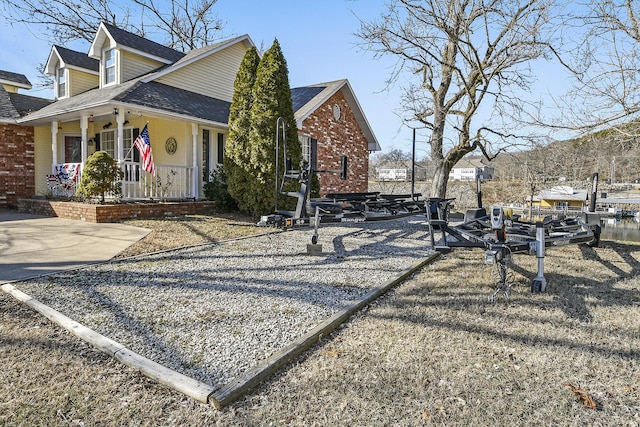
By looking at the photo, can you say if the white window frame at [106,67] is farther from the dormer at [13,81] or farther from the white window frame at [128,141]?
the dormer at [13,81]

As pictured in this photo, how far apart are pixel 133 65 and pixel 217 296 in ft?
41.1

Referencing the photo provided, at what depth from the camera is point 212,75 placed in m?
14.7

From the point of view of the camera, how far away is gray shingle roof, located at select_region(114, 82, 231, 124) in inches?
414

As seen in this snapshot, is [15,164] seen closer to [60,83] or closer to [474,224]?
[60,83]

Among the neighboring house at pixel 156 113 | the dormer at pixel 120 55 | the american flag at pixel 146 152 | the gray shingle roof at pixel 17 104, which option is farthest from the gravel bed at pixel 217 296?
the gray shingle roof at pixel 17 104

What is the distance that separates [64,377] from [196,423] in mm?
1038

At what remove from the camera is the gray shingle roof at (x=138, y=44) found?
1274 cm

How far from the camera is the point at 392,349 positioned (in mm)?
2758

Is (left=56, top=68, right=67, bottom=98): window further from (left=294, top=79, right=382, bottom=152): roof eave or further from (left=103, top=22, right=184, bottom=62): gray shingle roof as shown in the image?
(left=294, top=79, right=382, bottom=152): roof eave

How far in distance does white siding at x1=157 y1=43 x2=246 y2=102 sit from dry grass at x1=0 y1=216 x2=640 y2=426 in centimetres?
1153

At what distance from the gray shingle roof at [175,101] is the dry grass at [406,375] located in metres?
8.23

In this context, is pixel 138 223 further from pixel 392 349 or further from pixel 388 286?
pixel 392 349

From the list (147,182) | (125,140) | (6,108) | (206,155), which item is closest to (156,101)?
(147,182)

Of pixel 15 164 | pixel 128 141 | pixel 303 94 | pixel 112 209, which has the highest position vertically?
pixel 303 94
